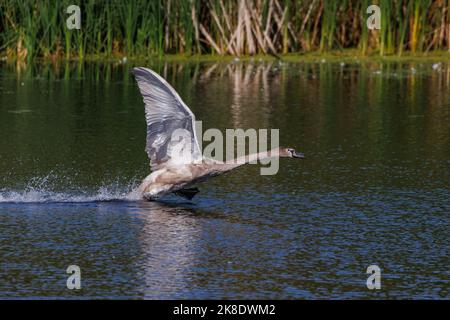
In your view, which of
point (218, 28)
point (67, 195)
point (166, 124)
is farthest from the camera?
point (218, 28)

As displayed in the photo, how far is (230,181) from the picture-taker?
38.6 feet

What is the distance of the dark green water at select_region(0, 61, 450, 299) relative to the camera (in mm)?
8047

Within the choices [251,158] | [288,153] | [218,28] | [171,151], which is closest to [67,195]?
[171,151]

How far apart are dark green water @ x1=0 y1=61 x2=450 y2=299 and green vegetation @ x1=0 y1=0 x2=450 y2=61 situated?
131 inches

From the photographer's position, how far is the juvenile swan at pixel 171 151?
10305mm

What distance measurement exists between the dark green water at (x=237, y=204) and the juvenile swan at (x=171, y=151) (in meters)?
0.21

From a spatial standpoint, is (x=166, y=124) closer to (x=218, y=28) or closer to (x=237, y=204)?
(x=237, y=204)

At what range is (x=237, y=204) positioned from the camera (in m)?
10.6

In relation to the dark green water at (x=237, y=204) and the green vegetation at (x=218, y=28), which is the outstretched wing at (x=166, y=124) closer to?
the dark green water at (x=237, y=204)

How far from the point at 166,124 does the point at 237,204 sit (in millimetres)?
976

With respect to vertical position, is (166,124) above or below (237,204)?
above

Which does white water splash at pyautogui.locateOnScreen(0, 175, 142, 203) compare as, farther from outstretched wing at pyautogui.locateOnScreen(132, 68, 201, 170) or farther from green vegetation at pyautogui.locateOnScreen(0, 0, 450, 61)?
green vegetation at pyautogui.locateOnScreen(0, 0, 450, 61)

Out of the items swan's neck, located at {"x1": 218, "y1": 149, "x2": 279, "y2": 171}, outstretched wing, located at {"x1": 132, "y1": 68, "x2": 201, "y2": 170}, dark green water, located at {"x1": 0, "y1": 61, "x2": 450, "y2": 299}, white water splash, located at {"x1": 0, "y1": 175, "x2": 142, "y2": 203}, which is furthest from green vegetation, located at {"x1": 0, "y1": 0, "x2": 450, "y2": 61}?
swan's neck, located at {"x1": 218, "y1": 149, "x2": 279, "y2": 171}
